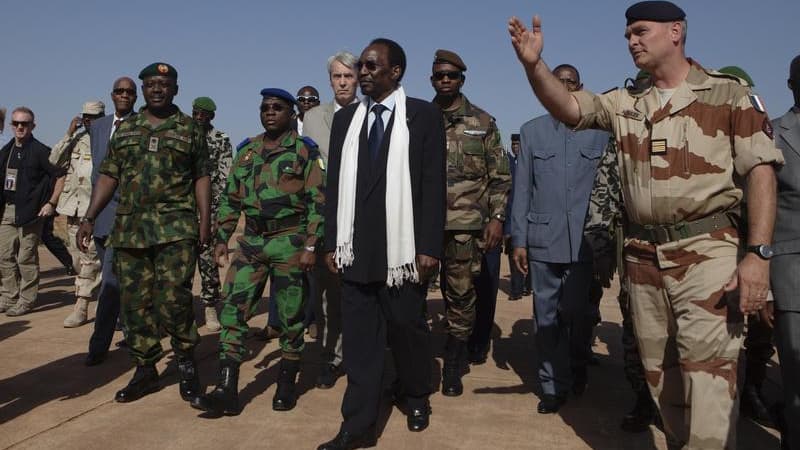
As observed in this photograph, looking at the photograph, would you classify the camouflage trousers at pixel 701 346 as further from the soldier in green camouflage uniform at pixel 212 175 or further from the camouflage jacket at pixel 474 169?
the soldier in green camouflage uniform at pixel 212 175

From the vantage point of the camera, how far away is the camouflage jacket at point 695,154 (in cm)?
273

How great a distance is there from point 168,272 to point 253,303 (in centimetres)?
66

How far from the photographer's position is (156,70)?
15.0ft

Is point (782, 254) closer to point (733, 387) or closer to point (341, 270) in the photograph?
point (733, 387)

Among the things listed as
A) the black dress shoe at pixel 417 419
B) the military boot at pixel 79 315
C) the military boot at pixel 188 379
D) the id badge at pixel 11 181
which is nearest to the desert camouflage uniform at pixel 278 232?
the military boot at pixel 188 379

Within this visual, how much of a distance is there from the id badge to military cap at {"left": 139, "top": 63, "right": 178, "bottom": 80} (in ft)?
13.3

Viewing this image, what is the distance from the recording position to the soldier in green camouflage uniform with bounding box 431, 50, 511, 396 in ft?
16.1

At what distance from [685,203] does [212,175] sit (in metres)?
5.12

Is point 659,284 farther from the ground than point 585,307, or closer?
farther from the ground

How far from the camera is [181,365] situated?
4598 mm

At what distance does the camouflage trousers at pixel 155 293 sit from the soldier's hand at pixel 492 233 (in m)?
2.10

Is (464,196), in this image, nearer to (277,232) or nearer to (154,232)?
(277,232)

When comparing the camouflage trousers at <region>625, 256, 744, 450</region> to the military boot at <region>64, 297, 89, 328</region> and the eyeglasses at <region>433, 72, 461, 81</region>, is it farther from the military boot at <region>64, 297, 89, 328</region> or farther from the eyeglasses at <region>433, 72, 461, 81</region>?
the military boot at <region>64, 297, 89, 328</region>

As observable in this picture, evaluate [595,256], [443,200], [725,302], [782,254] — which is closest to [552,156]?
[595,256]
